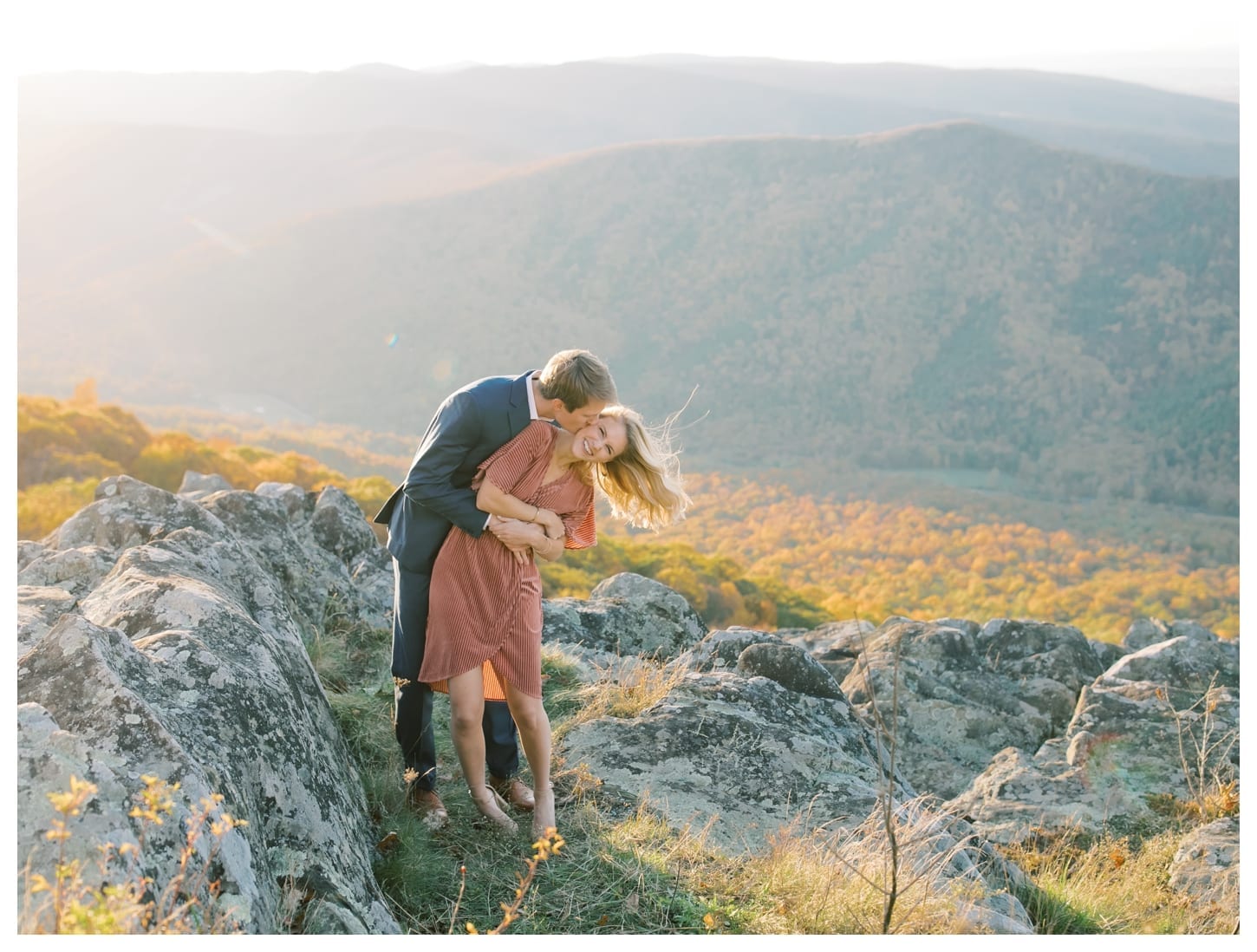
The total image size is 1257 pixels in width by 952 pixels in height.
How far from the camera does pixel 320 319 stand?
57.2m

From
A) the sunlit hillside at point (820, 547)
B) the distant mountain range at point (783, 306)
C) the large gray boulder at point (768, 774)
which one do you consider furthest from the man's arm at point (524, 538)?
the distant mountain range at point (783, 306)

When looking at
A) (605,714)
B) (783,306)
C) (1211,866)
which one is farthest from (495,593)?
(783,306)

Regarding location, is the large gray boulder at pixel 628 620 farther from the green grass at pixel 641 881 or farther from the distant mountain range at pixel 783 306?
the distant mountain range at pixel 783 306

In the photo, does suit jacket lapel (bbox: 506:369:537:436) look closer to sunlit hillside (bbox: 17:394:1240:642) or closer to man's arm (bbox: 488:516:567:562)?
man's arm (bbox: 488:516:567:562)

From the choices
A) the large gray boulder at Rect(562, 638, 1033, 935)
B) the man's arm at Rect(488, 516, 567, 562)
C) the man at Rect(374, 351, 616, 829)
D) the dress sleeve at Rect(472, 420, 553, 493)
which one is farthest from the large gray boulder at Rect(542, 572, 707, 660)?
the dress sleeve at Rect(472, 420, 553, 493)

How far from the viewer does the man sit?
352 centimetres

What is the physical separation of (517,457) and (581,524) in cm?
39

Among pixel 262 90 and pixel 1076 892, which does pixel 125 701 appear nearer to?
pixel 1076 892

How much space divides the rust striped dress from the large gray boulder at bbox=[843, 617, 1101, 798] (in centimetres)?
349

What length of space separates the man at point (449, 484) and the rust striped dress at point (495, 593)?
6 cm

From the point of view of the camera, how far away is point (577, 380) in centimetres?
347

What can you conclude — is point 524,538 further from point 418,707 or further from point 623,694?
point 623,694
